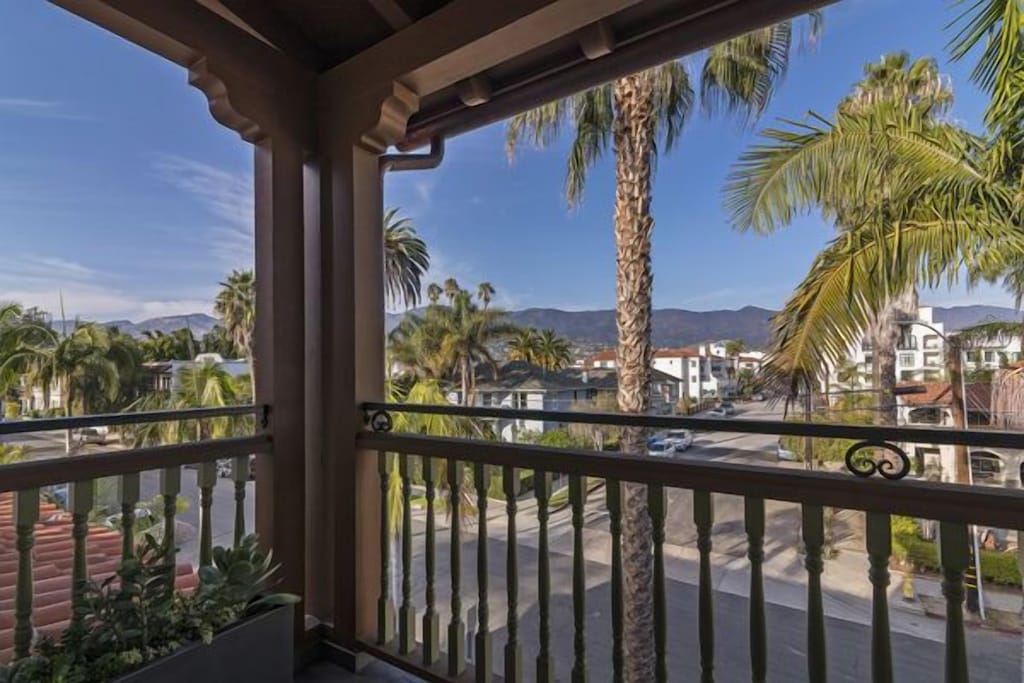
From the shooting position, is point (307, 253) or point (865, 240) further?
point (865, 240)

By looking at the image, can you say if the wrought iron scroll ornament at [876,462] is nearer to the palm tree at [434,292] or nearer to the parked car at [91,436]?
the parked car at [91,436]

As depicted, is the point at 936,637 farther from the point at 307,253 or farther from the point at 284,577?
the point at 307,253

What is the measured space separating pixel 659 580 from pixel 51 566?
189 cm

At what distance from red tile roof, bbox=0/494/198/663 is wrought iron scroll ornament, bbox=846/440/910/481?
1.99 m

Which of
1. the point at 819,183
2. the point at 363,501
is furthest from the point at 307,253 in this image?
the point at 819,183

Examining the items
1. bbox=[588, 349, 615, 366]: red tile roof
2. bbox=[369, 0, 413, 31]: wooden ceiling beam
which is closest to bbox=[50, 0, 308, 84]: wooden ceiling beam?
bbox=[369, 0, 413, 31]: wooden ceiling beam

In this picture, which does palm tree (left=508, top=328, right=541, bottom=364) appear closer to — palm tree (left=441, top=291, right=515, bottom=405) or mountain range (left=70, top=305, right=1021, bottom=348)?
mountain range (left=70, top=305, right=1021, bottom=348)

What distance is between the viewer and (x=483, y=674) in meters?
1.52

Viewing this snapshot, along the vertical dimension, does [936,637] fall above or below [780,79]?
below

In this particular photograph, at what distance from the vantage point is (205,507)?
1.60 m

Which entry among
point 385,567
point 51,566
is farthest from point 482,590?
point 51,566

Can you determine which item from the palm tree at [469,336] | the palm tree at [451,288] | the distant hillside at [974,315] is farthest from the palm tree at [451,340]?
the distant hillside at [974,315]

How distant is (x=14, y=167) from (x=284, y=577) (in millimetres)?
1979

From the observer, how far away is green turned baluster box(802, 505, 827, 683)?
1.05 metres
